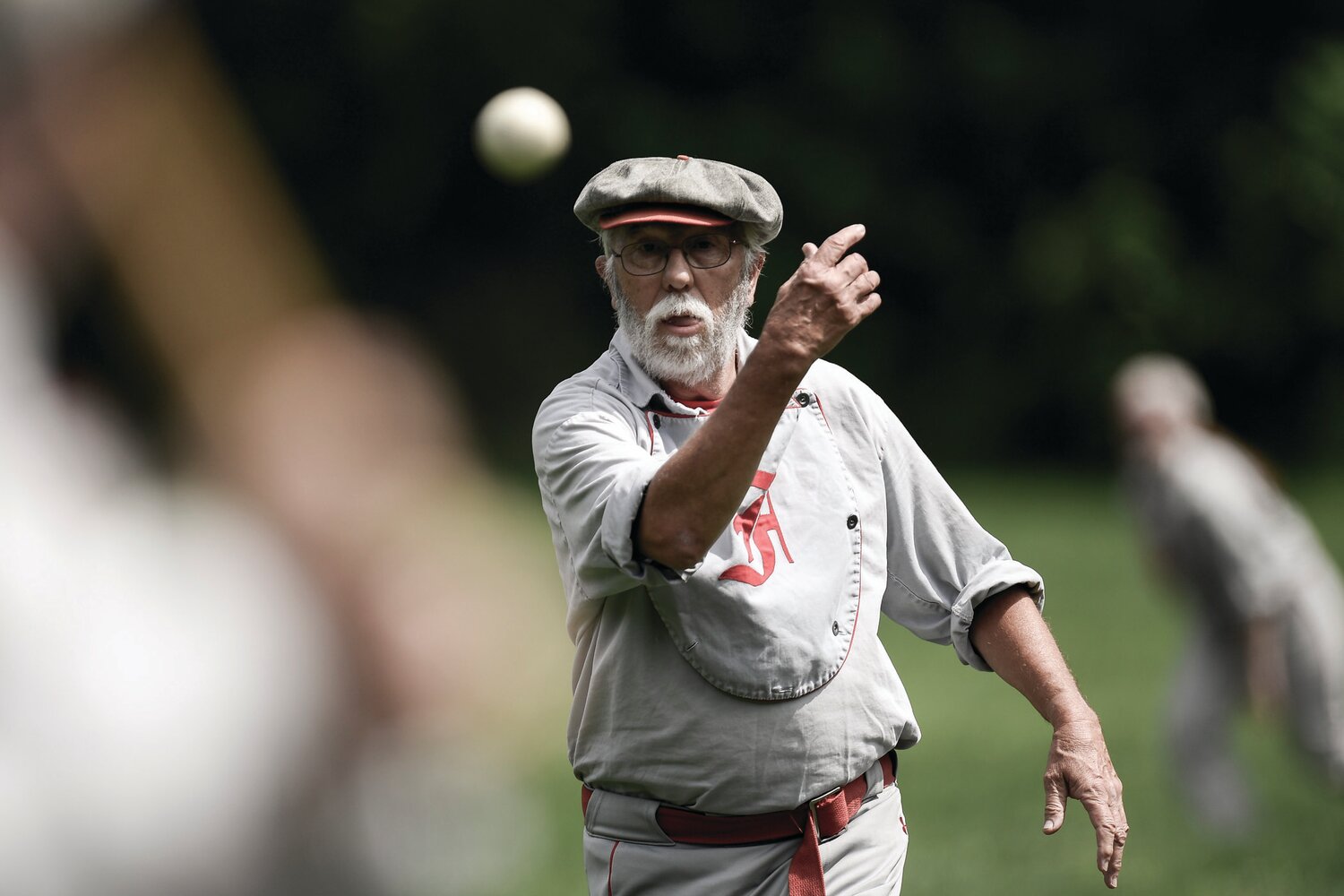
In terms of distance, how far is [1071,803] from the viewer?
26.5ft

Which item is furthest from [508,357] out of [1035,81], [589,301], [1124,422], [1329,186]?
[1124,422]

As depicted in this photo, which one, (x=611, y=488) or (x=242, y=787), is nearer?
(x=242, y=787)

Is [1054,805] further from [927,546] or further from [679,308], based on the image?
[679,308]

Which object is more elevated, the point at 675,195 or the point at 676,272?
the point at 675,195

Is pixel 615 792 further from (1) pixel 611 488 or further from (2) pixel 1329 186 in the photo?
(2) pixel 1329 186

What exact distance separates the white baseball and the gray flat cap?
4.59 ft

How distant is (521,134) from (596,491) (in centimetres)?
200

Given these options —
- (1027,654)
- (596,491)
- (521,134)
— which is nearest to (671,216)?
(596,491)

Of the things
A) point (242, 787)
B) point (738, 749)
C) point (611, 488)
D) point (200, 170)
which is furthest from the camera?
point (200, 170)

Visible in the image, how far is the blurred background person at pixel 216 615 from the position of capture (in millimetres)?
1880

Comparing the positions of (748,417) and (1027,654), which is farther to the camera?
(1027,654)

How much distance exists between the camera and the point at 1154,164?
26.3 meters

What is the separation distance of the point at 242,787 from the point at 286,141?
80.4 feet

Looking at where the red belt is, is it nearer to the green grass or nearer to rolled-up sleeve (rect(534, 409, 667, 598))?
rolled-up sleeve (rect(534, 409, 667, 598))
